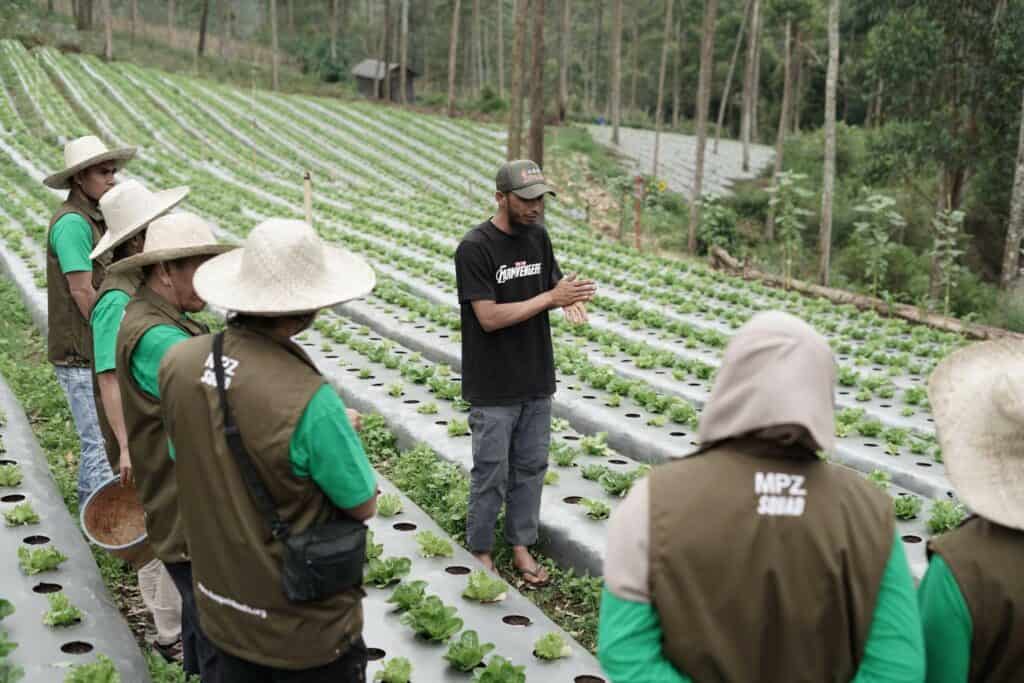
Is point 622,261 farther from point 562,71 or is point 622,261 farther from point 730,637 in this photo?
point 562,71

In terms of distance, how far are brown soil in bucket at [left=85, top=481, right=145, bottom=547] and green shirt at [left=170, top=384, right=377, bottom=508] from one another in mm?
1712

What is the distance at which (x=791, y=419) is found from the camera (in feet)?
5.36

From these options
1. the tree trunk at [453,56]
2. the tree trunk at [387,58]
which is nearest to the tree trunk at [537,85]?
the tree trunk at [453,56]

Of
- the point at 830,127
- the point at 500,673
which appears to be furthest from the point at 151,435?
the point at 830,127

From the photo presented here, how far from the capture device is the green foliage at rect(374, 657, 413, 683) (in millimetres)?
3453

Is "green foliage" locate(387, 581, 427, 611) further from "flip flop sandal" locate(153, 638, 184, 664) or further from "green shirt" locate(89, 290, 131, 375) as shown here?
"green shirt" locate(89, 290, 131, 375)

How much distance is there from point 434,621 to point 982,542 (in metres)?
2.50

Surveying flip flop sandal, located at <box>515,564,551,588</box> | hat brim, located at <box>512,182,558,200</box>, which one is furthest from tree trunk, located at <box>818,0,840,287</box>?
hat brim, located at <box>512,182,558,200</box>

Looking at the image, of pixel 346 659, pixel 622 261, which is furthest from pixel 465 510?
pixel 622 261

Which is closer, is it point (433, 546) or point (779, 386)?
point (779, 386)

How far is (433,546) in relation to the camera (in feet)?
15.2

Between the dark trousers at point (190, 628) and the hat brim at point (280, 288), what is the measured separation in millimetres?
879

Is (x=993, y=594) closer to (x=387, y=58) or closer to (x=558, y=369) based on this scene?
(x=558, y=369)

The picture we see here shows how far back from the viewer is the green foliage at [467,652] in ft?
11.7
